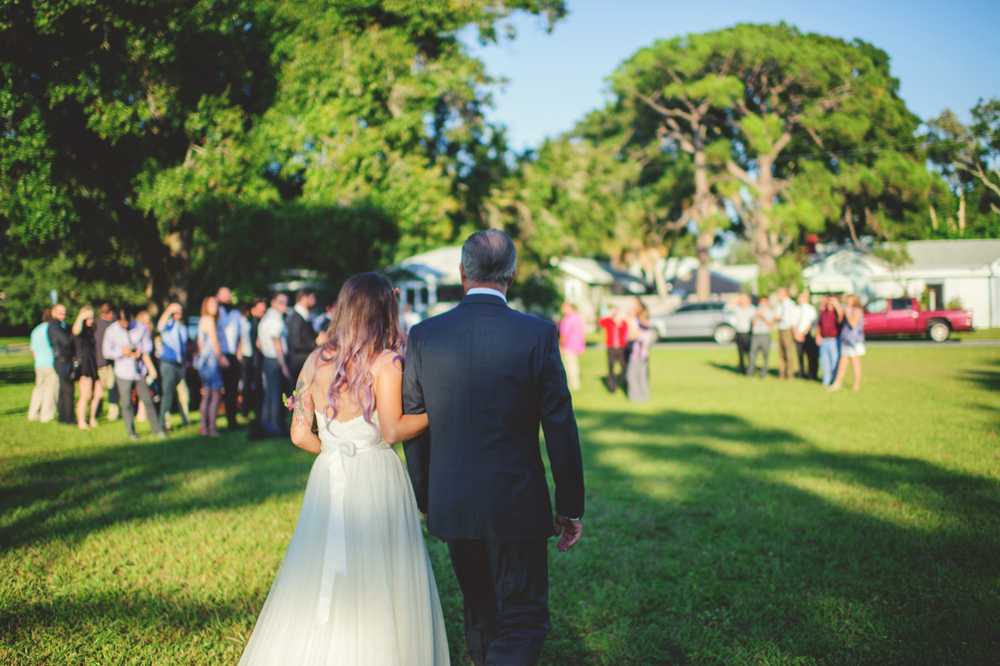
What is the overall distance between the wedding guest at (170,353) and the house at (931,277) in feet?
106

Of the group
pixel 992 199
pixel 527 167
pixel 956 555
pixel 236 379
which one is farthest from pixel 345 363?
pixel 992 199

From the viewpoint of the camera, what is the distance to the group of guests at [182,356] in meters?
8.95

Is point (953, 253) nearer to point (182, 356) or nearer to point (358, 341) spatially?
point (182, 356)

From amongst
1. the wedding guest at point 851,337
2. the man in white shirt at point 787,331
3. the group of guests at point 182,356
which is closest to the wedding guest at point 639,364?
the wedding guest at point 851,337

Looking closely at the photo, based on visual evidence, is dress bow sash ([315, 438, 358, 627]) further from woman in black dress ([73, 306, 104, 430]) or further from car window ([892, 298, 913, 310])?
car window ([892, 298, 913, 310])

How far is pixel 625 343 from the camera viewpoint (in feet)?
44.2

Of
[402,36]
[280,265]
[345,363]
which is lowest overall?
[345,363]

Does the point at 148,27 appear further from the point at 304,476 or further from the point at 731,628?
the point at 731,628

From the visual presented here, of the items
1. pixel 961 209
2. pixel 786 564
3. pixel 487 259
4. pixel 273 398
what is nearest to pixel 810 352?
pixel 786 564

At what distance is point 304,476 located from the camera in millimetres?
7094

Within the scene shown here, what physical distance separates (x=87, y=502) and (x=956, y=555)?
293 inches

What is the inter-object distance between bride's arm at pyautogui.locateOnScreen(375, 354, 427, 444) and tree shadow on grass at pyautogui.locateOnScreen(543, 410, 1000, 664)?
1638 millimetres

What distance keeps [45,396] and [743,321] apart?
14.8m

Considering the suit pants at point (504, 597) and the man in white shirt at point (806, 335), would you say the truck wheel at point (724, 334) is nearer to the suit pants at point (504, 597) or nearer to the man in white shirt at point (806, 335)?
the man in white shirt at point (806, 335)
